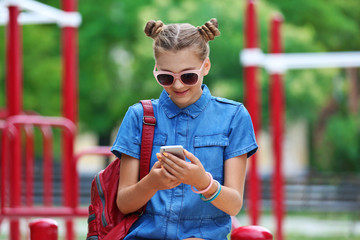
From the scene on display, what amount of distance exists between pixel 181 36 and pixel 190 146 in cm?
38

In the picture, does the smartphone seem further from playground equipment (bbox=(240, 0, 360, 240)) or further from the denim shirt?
playground equipment (bbox=(240, 0, 360, 240))

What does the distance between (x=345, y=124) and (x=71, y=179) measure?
14.2m

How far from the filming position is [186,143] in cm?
228

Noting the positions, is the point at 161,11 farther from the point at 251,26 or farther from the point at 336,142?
the point at 251,26

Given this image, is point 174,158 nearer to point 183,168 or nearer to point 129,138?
point 183,168

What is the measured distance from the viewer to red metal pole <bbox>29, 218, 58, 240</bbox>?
237cm

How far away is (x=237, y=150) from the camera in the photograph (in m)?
2.29

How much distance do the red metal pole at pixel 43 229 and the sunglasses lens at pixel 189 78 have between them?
0.71 m

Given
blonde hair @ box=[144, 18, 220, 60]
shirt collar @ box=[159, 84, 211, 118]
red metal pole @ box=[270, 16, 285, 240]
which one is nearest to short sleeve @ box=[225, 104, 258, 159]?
shirt collar @ box=[159, 84, 211, 118]

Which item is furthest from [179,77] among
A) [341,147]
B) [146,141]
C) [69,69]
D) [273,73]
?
[341,147]

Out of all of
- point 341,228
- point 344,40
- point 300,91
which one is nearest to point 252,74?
point 341,228

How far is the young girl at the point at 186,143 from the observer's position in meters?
2.23

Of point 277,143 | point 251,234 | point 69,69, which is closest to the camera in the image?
point 251,234

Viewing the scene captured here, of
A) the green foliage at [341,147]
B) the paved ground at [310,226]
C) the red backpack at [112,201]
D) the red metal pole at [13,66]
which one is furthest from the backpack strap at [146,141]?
the green foliage at [341,147]
